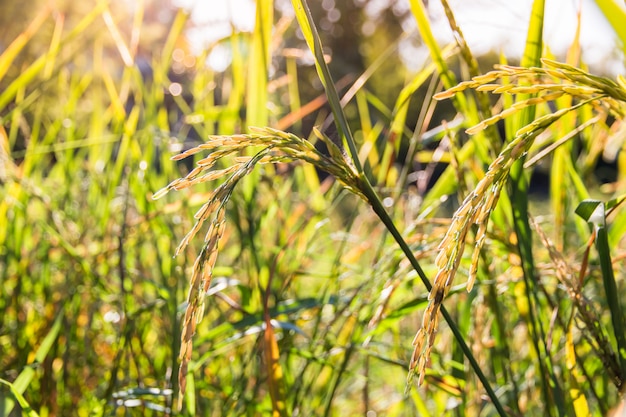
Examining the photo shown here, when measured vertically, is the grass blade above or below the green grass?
above

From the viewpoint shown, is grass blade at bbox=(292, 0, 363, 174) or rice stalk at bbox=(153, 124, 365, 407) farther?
grass blade at bbox=(292, 0, 363, 174)

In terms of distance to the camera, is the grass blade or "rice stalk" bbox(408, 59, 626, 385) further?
the grass blade

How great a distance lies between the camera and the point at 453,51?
89 cm

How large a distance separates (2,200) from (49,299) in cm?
24

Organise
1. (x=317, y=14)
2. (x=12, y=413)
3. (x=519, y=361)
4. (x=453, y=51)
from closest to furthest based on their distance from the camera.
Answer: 1. (x=12, y=413)
2. (x=453, y=51)
3. (x=519, y=361)
4. (x=317, y=14)

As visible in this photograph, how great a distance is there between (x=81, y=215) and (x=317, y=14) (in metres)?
16.2

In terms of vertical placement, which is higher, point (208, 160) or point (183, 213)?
point (208, 160)

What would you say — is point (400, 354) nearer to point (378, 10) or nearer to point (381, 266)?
point (381, 266)

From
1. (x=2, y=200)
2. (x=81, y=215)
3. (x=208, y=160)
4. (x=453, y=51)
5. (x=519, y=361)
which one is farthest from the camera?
(x=81, y=215)

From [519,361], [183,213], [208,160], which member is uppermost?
[208,160]

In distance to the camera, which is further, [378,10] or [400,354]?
[378,10]

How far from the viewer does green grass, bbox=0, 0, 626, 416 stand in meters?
0.46

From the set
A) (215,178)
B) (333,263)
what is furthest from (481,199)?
(333,263)

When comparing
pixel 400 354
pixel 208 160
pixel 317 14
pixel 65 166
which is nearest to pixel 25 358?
pixel 65 166
